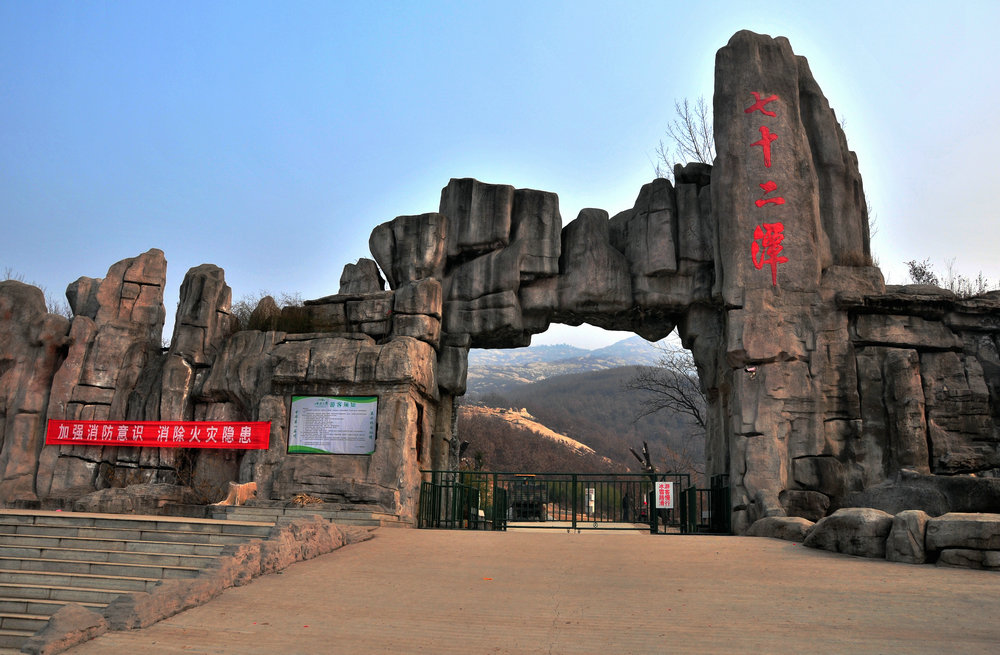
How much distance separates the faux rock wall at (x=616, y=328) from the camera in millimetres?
15297

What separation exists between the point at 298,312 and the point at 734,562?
12.2 meters

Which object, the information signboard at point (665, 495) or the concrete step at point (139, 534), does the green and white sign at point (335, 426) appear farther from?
the concrete step at point (139, 534)

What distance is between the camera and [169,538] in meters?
9.34

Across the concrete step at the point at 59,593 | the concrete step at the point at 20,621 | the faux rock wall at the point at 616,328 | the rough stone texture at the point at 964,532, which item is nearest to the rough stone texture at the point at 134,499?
the faux rock wall at the point at 616,328

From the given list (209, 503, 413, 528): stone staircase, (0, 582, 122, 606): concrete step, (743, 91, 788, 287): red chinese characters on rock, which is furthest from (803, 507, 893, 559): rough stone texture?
(0, 582, 122, 606): concrete step

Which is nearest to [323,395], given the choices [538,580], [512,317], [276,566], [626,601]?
[512,317]

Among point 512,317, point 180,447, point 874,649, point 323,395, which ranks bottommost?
point 874,649

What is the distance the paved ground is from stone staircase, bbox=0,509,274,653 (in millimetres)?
1253

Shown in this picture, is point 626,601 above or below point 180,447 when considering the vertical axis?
below

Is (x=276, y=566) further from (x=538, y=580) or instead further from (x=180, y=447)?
(x=180, y=447)

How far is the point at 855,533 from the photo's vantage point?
373 inches

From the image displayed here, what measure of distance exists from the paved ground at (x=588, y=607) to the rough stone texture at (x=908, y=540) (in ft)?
0.86

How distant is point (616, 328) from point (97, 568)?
13.7 m

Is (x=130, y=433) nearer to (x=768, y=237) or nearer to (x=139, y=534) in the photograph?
(x=139, y=534)
